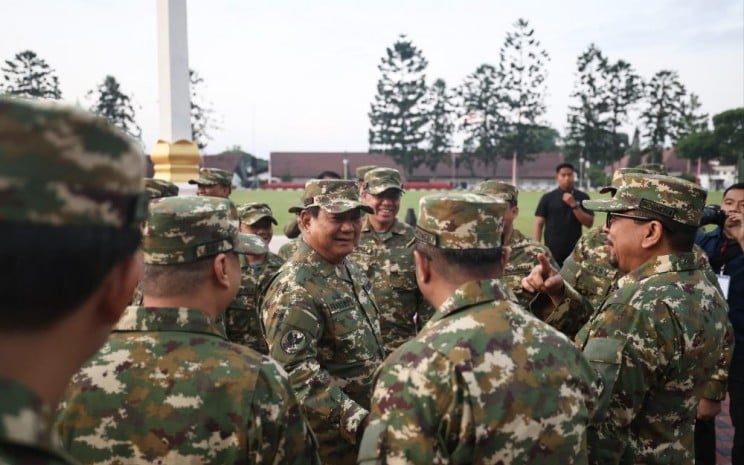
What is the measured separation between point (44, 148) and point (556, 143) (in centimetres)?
10857

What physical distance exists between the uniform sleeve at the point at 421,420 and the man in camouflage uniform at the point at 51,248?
1.10 m

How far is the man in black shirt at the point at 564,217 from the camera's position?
29.3 ft

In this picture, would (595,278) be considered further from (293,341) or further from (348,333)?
(293,341)

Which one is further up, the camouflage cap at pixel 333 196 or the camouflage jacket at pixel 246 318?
the camouflage cap at pixel 333 196

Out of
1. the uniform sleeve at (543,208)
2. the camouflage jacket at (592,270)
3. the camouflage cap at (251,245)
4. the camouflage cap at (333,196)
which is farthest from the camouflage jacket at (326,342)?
the uniform sleeve at (543,208)

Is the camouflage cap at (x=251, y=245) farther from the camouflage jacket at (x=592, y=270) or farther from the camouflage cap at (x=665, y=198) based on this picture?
the camouflage jacket at (x=592, y=270)

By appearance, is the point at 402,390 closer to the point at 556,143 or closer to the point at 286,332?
the point at 286,332

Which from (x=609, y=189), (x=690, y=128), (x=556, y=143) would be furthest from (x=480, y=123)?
(x=609, y=189)

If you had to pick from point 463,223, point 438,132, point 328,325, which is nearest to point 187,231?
point 463,223

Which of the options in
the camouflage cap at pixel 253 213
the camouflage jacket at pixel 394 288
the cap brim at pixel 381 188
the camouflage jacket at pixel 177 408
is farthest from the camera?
the cap brim at pixel 381 188

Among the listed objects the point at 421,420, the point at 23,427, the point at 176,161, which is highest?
the point at 176,161

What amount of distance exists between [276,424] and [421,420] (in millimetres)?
458

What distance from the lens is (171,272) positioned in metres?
2.05

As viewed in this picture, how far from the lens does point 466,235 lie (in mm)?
2125
